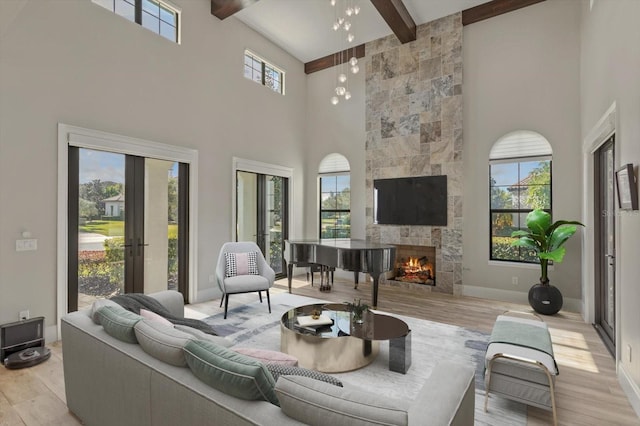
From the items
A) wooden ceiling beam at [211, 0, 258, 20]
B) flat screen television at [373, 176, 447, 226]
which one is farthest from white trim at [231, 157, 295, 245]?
wooden ceiling beam at [211, 0, 258, 20]

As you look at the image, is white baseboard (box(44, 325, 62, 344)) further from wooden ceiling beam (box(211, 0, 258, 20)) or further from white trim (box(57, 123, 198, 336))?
wooden ceiling beam (box(211, 0, 258, 20))

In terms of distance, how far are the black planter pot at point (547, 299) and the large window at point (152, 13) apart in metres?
6.56

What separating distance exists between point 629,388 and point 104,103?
6.04 meters

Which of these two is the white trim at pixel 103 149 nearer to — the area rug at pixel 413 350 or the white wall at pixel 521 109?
the area rug at pixel 413 350

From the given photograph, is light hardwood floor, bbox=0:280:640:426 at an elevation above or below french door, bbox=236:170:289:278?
below

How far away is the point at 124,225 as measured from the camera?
4.25 metres

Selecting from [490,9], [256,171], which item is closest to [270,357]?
[256,171]

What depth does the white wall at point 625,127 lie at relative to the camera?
96.6 inches

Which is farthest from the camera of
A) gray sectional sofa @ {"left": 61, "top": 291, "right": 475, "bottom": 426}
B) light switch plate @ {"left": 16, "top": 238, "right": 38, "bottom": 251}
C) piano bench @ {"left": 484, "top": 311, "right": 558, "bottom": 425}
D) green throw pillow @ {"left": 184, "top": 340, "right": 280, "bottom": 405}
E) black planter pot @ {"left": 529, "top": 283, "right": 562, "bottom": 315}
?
black planter pot @ {"left": 529, "top": 283, "right": 562, "bottom": 315}

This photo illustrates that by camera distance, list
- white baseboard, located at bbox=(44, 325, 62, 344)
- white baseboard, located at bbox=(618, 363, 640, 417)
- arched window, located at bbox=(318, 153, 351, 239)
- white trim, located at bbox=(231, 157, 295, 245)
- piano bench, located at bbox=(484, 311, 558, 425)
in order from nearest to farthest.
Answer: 1. piano bench, located at bbox=(484, 311, 558, 425)
2. white baseboard, located at bbox=(618, 363, 640, 417)
3. white baseboard, located at bbox=(44, 325, 62, 344)
4. white trim, located at bbox=(231, 157, 295, 245)
5. arched window, located at bbox=(318, 153, 351, 239)

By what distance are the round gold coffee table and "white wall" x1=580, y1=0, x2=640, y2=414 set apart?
68.5 inches

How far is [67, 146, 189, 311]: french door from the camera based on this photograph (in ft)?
12.6

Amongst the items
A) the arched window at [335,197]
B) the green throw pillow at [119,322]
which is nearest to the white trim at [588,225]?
the arched window at [335,197]

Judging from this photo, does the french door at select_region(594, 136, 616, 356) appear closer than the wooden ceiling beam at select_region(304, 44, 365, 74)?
Yes
